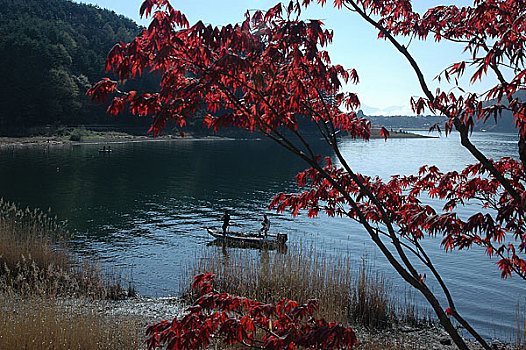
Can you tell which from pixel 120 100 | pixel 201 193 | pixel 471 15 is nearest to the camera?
pixel 120 100

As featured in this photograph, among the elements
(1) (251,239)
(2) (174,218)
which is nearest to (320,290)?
(1) (251,239)

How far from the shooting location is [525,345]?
29.6ft

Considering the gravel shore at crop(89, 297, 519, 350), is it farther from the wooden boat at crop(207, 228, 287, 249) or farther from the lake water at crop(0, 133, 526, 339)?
the wooden boat at crop(207, 228, 287, 249)

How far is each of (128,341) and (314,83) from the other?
5794mm

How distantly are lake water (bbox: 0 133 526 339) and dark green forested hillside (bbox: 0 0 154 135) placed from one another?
2108 inches

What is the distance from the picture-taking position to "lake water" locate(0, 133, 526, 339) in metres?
16.8

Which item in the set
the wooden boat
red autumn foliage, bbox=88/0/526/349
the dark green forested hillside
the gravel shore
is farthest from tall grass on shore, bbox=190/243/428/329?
the dark green forested hillside

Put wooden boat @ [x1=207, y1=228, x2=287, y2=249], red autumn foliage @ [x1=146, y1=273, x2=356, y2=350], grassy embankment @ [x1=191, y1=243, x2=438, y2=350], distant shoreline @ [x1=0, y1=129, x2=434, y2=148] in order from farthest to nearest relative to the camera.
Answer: distant shoreline @ [x1=0, y1=129, x2=434, y2=148] → wooden boat @ [x1=207, y1=228, x2=287, y2=249] → grassy embankment @ [x1=191, y1=243, x2=438, y2=350] → red autumn foliage @ [x1=146, y1=273, x2=356, y2=350]

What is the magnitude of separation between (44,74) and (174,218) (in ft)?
352

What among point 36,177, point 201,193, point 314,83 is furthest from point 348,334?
point 36,177

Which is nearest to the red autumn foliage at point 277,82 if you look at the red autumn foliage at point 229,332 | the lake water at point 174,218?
the red autumn foliage at point 229,332

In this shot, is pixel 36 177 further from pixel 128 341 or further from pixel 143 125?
pixel 143 125

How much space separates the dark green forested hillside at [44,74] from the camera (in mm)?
109125

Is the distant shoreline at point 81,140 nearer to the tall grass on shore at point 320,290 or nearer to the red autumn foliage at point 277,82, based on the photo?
the tall grass on shore at point 320,290
